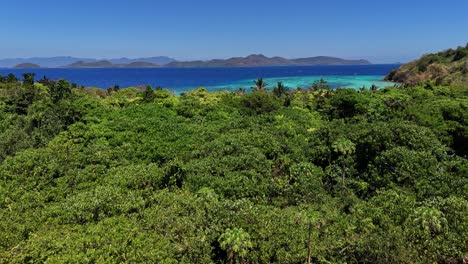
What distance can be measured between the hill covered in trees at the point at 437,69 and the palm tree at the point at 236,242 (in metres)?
87.0

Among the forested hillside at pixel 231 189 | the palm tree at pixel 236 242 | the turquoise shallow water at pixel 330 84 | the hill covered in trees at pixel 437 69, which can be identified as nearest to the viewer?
the palm tree at pixel 236 242

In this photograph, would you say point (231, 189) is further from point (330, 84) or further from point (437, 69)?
point (330, 84)

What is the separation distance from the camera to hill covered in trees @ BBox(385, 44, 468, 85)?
92.2 meters

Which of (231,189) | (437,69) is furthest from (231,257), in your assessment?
(437,69)

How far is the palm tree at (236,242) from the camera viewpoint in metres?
14.3

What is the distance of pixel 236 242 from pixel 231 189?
19.7ft

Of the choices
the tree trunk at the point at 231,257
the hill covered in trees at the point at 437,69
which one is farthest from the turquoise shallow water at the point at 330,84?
the tree trunk at the point at 231,257

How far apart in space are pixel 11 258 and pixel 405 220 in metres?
17.4

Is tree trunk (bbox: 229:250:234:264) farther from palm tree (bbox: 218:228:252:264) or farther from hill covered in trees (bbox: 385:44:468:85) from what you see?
hill covered in trees (bbox: 385:44:468:85)

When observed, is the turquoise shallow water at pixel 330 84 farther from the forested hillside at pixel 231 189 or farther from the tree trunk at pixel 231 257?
the tree trunk at pixel 231 257

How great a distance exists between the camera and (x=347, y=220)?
17.6 meters

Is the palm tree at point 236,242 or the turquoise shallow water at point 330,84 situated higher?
the turquoise shallow water at point 330,84

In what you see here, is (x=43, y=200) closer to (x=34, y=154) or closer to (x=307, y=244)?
(x=34, y=154)

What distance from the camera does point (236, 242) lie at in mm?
14328
